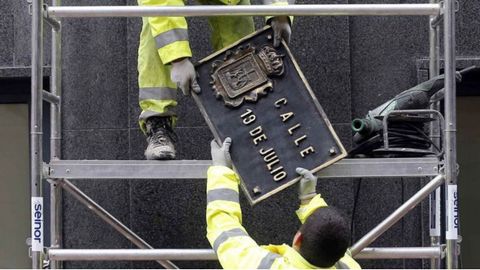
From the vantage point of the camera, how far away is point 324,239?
4.27 m

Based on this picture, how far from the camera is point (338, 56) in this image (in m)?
6.86

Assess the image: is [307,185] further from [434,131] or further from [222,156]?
[434,131]

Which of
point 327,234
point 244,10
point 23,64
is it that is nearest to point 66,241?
point 23,64

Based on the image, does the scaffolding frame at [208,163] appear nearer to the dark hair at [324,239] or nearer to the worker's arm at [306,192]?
the worker's arm at [306,192]

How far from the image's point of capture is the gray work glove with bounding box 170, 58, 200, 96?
552cm

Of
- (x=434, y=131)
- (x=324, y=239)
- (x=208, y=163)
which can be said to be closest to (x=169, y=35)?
(x=208, y=163)

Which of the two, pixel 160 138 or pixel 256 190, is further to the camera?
pixel 160 138

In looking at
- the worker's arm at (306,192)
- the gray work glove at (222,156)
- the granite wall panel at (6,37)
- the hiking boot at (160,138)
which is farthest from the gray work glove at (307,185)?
the granite wall panel at (6,37)

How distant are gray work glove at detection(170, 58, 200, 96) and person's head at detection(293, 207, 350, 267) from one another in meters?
1.47

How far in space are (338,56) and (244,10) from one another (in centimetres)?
166

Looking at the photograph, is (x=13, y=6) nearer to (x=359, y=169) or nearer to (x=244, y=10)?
(x=244, y=10)

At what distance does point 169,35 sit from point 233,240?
148cm

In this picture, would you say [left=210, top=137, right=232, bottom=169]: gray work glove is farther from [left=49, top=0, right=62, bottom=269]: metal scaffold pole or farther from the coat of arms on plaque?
[left=49, top=0, right=62, bottom=269]: metal scaffold pole

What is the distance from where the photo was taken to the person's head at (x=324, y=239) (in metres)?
4.28
